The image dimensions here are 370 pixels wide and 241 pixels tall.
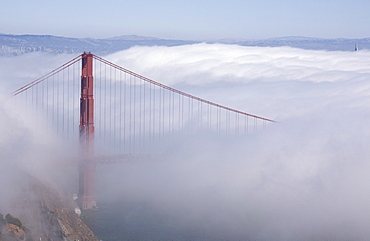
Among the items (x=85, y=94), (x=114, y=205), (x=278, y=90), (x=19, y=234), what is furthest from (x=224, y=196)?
(x=278, y=90)

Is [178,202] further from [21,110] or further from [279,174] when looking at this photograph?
[21,110]

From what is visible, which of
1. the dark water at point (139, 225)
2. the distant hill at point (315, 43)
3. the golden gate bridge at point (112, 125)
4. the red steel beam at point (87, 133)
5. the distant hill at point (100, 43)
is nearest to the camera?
the dark water at point (139, 225)

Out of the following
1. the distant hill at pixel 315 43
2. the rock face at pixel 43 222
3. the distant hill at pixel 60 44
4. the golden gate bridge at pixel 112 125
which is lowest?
the rock face at pixel 43 222

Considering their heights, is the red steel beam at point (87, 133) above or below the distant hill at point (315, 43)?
below

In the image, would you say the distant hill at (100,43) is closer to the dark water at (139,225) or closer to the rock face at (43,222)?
the dark water at (139,225)

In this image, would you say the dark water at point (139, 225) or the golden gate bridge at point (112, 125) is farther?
the golden gate bridge at point (112, 125)

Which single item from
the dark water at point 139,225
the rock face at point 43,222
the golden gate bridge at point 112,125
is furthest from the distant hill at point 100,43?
the rock face at point 43,222

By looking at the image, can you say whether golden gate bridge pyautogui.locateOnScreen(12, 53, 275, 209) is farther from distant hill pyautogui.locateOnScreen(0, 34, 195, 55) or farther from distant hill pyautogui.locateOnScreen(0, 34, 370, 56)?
distant hill pyautogui.locateOnScreen(0, 34, 370, 56)
